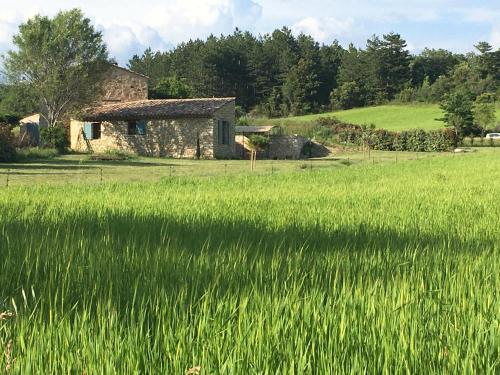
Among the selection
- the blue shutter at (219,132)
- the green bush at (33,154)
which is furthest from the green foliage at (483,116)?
the green bush at (33,154)

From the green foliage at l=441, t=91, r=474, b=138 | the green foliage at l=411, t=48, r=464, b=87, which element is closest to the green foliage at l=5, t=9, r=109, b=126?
the green foliage at l=441, t=91, r=474, b=138

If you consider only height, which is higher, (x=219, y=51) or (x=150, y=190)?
(x=219, y=51)

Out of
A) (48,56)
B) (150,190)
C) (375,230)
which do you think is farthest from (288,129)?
(375,230)

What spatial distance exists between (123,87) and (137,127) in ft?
20.6

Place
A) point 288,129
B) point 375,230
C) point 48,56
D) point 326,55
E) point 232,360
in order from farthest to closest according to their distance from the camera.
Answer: point 326,55
point 288,129
point 48,56
point 375,230
point 232,360

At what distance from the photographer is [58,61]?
3161 cm

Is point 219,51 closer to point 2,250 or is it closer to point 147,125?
point 147,125

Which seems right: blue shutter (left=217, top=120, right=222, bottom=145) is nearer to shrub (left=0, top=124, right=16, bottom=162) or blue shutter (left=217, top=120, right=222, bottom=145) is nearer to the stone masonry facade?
the stone masonry facade

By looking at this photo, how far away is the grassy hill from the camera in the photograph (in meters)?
65.8

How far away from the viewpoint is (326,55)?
311 ft

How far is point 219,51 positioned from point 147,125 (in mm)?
56621

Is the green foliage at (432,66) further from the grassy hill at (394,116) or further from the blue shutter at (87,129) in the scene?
the blue shutter at (87,129)

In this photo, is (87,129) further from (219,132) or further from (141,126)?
(219,132)

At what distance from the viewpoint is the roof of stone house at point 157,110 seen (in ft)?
106
